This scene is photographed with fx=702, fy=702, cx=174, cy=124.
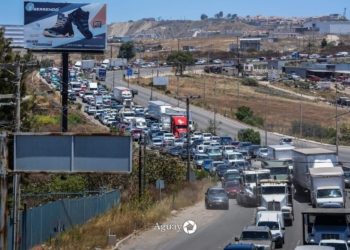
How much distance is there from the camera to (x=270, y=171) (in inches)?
1624

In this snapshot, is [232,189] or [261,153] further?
[261,153]

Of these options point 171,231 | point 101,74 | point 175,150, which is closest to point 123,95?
point 175,150

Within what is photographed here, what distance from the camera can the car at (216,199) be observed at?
37.2 m

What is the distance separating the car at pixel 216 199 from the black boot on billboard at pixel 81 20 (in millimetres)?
19287

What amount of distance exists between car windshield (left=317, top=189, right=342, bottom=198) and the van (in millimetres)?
7527

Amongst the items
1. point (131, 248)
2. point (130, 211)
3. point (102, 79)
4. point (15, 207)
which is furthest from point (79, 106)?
point (15, 207)

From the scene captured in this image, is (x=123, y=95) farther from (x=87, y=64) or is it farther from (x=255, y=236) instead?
A: (x=255, y=236)

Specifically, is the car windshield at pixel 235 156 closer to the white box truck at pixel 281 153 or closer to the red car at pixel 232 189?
the white box truck at pixel 281 153

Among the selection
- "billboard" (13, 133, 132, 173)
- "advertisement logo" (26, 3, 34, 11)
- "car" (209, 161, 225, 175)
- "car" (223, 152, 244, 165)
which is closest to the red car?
"car" (209, 161, 225, 175)

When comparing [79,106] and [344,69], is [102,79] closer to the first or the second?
[79,106]

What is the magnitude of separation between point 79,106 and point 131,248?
5877cm

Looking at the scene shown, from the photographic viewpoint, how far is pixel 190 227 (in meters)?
31.6

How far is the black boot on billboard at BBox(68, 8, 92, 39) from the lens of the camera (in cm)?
5088

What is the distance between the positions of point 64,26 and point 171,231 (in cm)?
2418
